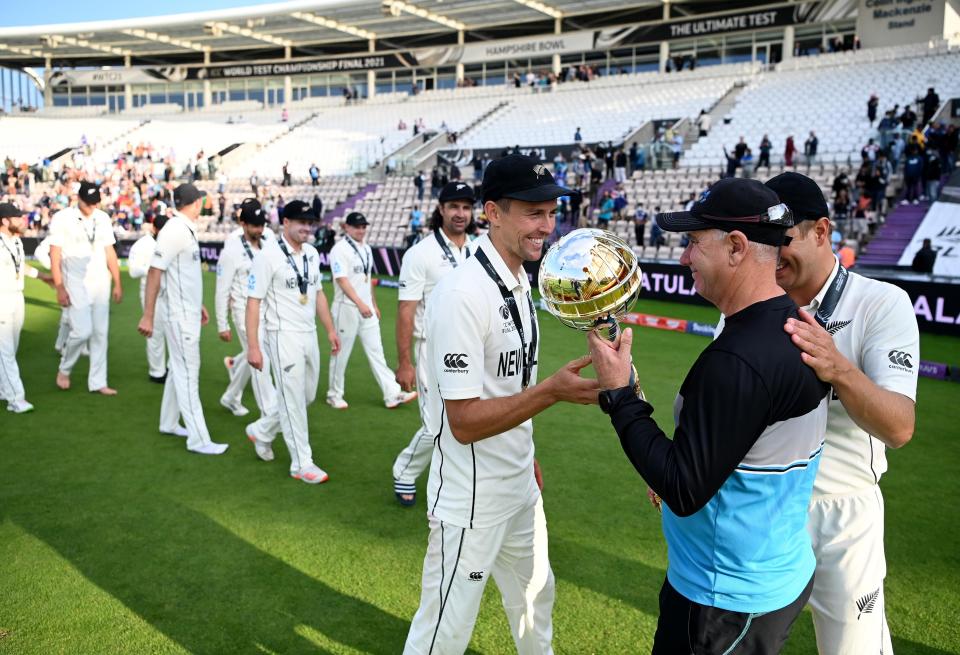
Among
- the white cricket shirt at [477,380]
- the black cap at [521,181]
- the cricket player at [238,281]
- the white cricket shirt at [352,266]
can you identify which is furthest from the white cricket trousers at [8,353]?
the black cap at [521,181]

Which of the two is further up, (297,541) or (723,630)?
(723,630)

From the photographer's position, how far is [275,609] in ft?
13.6

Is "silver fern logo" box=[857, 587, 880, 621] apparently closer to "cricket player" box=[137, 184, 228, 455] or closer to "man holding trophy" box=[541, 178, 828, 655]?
"man holding trophy" box=[541, 178, 828, 655]

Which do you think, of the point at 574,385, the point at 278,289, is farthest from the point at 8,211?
the point at 574,385

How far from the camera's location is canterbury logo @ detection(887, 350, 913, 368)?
2.71 metres

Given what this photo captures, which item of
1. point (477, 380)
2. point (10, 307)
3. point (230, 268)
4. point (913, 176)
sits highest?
point (913, 176)

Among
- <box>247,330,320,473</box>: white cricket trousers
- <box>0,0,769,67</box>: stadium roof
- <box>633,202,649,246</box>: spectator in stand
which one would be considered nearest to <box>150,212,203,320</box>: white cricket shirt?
<box>247,330,320,473</box>: white cricket trousers

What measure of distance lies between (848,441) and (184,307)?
586 cm

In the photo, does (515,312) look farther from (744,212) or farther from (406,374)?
(406,374)

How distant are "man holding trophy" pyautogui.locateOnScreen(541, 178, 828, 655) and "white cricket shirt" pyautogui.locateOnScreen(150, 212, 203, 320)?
553 centimetres

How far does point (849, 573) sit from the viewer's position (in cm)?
282

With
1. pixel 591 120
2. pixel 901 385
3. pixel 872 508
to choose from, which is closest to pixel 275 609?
pixel 872 508

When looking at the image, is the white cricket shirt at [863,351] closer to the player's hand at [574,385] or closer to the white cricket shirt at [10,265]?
the player's hand at [574,385]

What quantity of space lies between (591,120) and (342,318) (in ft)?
96.9
